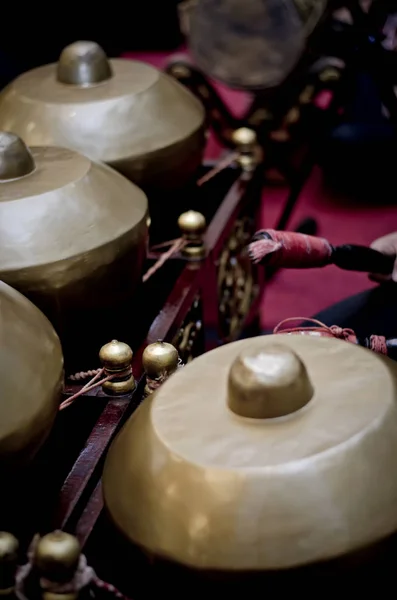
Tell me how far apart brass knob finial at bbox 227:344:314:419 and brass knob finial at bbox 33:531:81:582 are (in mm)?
147

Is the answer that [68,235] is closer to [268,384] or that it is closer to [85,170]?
[85,170]

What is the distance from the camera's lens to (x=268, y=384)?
1.93 ft

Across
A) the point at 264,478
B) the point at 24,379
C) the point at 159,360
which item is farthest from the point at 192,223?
the point at 264,478

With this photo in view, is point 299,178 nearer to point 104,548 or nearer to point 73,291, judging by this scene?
point 73,291

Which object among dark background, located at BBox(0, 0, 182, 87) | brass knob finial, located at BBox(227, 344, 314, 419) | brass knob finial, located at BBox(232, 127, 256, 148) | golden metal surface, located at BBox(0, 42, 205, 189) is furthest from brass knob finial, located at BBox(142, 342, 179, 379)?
dark background, located at BBox(0, 0, 182, 87)

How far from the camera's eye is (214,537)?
0.57 meters

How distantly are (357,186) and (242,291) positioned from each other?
1.17m

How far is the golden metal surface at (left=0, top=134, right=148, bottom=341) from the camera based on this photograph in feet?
2.92

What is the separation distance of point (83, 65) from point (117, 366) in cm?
52

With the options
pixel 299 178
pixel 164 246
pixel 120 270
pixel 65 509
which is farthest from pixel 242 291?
pixel 65 509

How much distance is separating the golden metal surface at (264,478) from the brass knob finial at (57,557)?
4 cm

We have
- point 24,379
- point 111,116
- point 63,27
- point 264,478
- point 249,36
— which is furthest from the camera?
point 63,27

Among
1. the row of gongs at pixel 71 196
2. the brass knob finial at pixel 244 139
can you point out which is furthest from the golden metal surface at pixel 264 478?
the brass knob finial at pixel 244 139

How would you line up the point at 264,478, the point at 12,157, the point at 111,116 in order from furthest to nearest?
the point at 111,116
the point at 12,157
the point at 264,478
